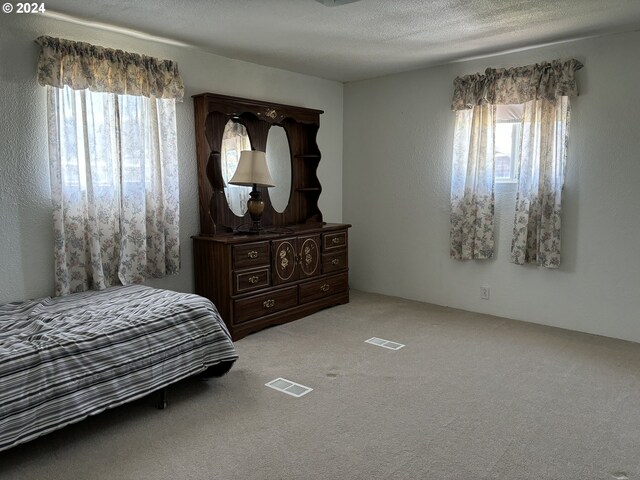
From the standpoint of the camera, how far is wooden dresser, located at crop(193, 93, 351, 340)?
3.93 metres

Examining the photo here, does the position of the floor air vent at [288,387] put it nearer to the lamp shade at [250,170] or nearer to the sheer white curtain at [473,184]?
the lamp shade at [250,170]

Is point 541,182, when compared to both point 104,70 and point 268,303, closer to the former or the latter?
point 268,303

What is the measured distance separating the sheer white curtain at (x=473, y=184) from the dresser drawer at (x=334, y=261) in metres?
1.06

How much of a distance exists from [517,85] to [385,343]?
2443 millimetres

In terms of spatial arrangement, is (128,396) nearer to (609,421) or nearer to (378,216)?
(609,421)

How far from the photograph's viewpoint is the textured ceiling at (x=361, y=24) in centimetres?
300

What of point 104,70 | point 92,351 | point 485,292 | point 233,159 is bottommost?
point 485,292

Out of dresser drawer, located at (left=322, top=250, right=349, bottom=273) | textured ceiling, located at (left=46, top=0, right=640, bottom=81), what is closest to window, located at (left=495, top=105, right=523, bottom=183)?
textured ceiling, located at (left=46, top=0, right=640, bottom=81)

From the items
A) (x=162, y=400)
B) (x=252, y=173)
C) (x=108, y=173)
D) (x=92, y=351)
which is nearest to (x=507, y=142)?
(x=252, y=173)

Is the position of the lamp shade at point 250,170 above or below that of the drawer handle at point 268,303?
above

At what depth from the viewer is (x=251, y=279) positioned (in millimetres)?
3988

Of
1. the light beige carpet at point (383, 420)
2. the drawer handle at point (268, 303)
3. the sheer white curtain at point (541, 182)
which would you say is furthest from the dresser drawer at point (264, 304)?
the sheer white curtain at point (541, 182)

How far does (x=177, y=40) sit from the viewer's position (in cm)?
378

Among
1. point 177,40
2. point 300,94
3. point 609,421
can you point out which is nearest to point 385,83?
point 300,94
